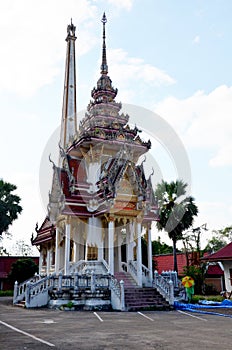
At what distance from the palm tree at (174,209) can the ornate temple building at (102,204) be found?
26.5ft

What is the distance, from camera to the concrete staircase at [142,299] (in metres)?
14.5

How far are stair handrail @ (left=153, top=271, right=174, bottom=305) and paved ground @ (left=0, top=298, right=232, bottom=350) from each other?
405 cm

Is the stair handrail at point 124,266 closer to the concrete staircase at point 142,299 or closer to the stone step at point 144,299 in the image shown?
the concrete staircase at point 142,299

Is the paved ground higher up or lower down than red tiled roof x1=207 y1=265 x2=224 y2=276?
lower down

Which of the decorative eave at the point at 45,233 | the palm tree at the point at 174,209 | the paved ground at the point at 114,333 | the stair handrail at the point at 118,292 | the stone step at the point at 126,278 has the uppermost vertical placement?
the palm tree at the point at 174,209

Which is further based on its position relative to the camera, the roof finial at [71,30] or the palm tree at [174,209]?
the roof finial at [71,30]

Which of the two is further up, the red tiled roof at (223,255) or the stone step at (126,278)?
the red tiled roof at (223,255)

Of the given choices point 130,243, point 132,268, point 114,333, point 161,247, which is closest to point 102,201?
point 130,243

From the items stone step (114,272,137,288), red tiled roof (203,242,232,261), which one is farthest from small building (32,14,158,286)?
red tiled roof (203,242,232,261)

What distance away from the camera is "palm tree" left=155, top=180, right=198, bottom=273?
28.2 meters

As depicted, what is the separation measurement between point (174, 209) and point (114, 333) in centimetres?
2080

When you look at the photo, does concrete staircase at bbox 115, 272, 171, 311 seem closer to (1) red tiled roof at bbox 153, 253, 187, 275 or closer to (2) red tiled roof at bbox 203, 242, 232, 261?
(2) red tiled roof at bbox 203, 242, 232, 261

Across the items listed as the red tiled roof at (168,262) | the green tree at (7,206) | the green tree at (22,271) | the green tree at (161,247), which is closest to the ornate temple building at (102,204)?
the green tree at (22,271)

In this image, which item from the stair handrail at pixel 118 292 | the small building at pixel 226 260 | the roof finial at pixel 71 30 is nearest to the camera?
A: the stair handrail at pixel 118 292
